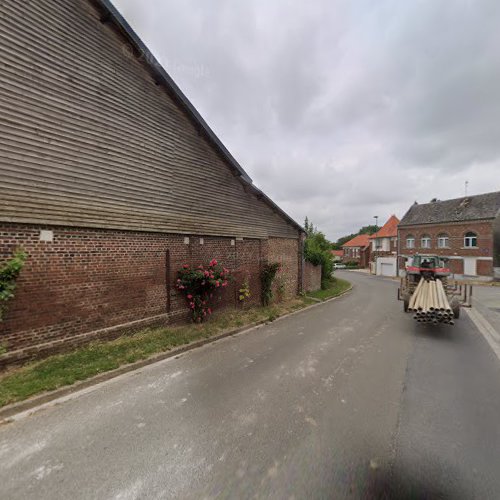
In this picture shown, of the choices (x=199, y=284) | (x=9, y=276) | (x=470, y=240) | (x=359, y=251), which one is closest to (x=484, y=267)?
(x=470, y=240)

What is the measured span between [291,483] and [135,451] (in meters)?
1.88

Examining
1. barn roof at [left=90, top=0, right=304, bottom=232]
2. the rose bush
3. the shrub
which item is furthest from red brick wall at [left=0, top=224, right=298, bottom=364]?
the shrub

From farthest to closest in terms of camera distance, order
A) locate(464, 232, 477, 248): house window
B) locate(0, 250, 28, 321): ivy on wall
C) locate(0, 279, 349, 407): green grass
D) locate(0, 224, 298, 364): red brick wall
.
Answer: locate(464, 232, 477, 248): house window
locate(0, 224, 298, 364): red brick wall
locate(0, 250, 28, 321): ivy on wall
locate(0, 279, 349, 407): green grass

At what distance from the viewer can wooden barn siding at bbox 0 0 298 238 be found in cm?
503

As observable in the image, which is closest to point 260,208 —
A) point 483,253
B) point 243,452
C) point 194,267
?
point 194,267

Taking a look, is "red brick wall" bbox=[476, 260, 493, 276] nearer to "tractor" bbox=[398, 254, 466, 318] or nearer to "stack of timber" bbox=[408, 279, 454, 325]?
"tractor" bbox=[398, 254, 466, 318]

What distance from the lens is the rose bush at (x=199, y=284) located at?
762 cm

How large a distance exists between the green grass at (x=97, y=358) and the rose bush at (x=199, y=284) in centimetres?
48

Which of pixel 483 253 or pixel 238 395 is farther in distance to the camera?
pixel 483 253

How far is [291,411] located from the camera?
148 inches

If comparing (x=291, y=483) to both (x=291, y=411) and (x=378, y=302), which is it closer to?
(x=291, y=411)

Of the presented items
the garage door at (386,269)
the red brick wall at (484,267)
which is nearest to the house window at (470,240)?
the red brick wall at (484,267)

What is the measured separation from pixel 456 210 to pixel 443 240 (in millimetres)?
3505

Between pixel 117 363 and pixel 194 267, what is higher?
pixel 194 267
